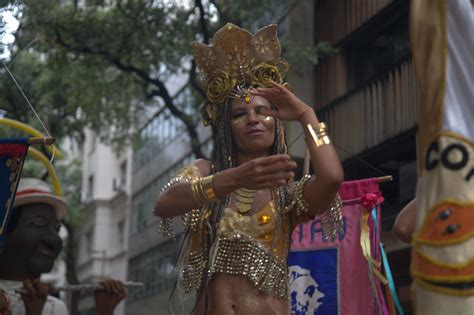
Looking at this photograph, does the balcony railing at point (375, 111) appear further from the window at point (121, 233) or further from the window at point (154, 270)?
the window at point (121, 233)

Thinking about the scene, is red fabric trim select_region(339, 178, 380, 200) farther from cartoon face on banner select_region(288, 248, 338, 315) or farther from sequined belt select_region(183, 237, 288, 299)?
sequined belt select_region(183, 237, 288, 299)

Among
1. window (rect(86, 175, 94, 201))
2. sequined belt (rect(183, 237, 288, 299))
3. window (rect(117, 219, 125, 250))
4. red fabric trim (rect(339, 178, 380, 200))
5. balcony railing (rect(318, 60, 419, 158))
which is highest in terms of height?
window (rect(86, 175, 94, 201))

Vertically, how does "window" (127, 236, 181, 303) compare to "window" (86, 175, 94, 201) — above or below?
below

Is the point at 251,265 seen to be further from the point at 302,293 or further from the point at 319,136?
the point at 302,293

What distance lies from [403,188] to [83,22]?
17.8 ft

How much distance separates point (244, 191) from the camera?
158 inches

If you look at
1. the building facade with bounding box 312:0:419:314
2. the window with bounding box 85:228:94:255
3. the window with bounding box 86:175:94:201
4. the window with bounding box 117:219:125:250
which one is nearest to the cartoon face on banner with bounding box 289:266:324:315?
the building facade with bounding box 312:0:419:314

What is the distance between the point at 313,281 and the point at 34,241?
74.2 inches

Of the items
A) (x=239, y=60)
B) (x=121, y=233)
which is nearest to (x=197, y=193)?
(x=239, y=60)

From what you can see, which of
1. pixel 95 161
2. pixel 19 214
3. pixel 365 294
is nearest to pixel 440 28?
pixel 365 294

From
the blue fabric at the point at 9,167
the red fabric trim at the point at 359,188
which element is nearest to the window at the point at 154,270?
the red fabric trim at the point at 359,188

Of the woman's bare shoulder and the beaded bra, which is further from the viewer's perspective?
the woman's bare shoulder

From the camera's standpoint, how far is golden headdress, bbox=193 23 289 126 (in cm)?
415

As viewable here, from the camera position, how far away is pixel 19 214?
5.95 meters
